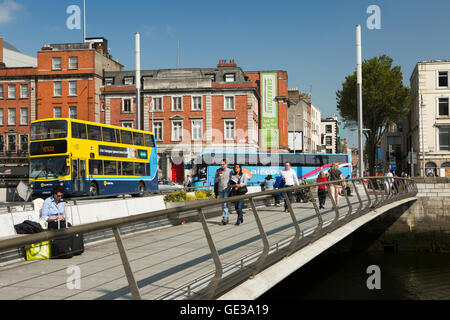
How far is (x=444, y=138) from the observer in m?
51.9

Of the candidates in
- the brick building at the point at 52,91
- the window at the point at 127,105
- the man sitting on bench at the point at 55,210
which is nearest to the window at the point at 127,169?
the man sitting on bench at the point at 55,210

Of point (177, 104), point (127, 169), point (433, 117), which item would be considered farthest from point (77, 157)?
point (433, 117)

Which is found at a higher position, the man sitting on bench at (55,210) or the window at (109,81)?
the window at (109,81)

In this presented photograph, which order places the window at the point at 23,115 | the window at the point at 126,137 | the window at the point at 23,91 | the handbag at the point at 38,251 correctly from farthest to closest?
the window at the point at 23,91
the window at the point at 23,115
the window at the point at 126,137
the handbag at the point at 38,251

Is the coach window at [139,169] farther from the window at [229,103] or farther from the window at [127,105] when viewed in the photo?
the window at [127,105]

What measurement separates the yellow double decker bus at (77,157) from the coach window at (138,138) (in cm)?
96

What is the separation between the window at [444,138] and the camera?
170 feet

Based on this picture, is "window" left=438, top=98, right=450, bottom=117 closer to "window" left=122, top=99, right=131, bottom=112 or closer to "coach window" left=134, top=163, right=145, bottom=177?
"window" left=122, top=99, right=131, bottom=112

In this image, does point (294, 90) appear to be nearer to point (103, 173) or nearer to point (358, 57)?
point (358, 57)

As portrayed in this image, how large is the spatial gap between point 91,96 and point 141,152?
1104 inches

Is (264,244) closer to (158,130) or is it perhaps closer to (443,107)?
(158,130)

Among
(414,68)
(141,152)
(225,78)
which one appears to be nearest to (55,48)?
(225,78)

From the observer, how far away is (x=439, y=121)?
171 ft

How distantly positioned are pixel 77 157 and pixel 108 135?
249cm
